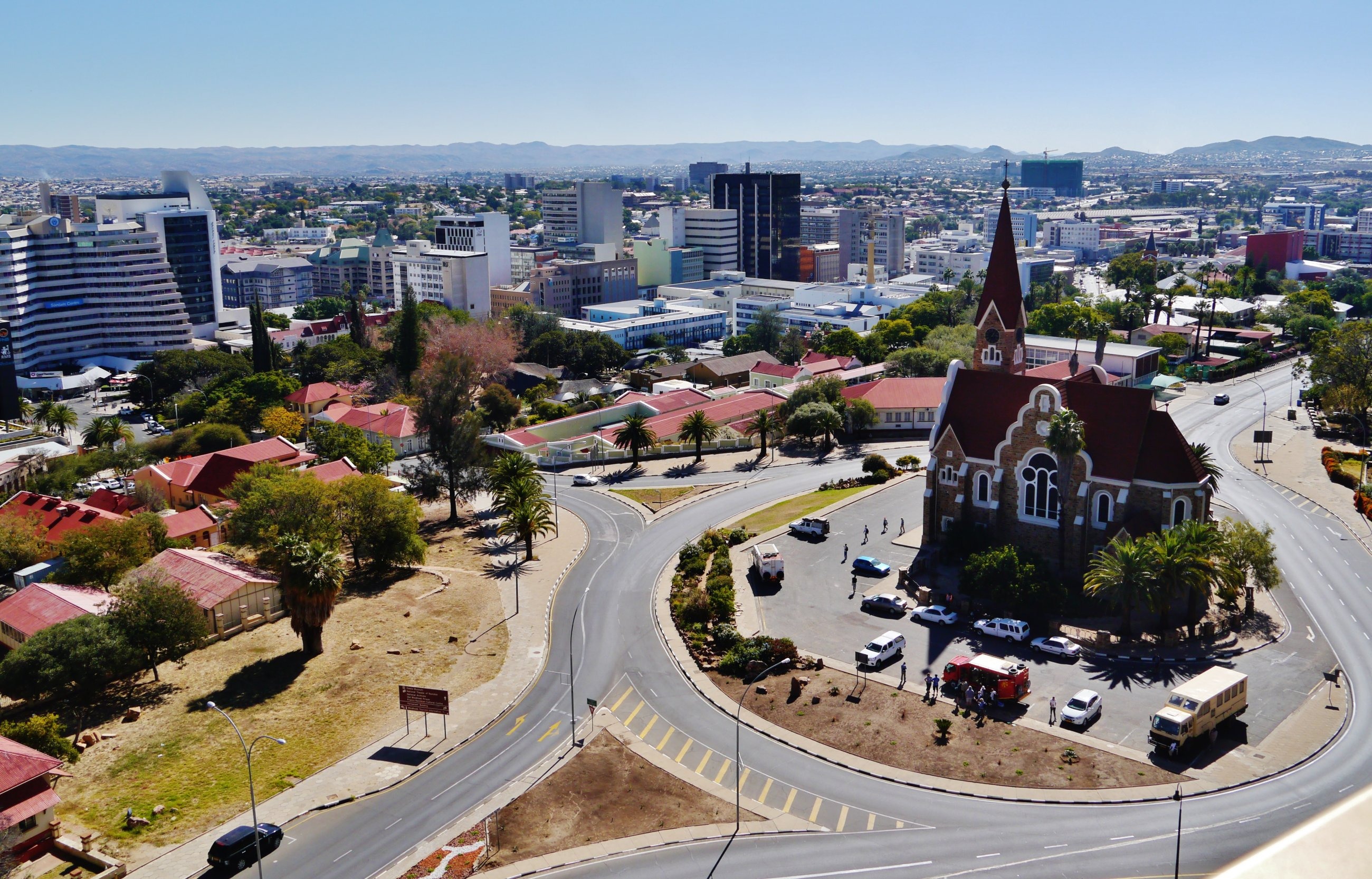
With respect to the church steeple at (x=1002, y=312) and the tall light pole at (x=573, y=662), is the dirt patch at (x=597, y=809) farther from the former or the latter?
the church steeple at (x=1002, y=312)

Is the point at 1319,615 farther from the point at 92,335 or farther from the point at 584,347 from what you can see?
the point at 92,335

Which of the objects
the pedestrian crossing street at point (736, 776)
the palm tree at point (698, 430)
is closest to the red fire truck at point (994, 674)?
the pedestrian crossing street at point (736, 776)

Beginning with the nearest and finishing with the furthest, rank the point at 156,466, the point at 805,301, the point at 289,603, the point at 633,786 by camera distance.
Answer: the point at 633,786 → the point at 289,603 → the point at 156,466 → the point at 805,301

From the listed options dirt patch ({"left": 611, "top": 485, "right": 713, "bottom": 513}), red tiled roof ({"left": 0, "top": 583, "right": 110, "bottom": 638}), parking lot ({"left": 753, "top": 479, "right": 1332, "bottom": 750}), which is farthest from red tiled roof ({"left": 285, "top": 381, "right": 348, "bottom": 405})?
parking lot ({"left": 753, "top": 479, "right": 1332, "bottom": 750})

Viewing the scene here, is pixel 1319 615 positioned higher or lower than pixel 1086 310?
lower

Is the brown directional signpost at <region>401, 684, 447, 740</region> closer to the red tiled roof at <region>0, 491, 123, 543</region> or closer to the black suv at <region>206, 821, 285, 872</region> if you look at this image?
the black suv at <region>206, 821, 285, 872</region>

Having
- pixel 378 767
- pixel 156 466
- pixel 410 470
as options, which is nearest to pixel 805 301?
pixel 410 470

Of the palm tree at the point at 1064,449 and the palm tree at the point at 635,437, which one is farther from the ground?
the palm tree at the point at 1064,449
